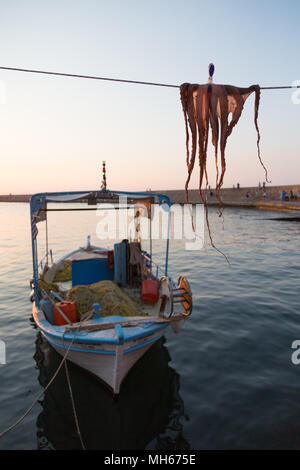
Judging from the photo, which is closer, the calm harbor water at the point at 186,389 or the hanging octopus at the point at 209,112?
the hanging octopus at the point at 209,112

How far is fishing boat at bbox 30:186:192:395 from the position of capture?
625 cm

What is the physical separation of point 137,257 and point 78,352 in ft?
16.3

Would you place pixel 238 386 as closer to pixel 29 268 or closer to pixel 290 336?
pixel 290 336

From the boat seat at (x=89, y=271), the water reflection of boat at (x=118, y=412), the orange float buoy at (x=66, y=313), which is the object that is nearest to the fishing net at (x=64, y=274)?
the boat seat at (x=89, y=271)

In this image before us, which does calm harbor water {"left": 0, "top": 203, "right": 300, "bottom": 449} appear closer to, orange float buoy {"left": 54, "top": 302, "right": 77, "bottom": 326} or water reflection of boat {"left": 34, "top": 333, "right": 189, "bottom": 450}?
water reflection of boat {"left": 34, "top": 333, "right": 189, "bottom": 450}

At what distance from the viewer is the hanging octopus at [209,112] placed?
339 cm

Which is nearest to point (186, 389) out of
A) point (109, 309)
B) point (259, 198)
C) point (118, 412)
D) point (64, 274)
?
point (118, 412)

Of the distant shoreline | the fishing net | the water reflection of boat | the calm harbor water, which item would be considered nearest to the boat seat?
the calm harbor water

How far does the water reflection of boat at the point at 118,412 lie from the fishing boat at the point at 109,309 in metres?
0.45

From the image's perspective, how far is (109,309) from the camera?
25.3 ft

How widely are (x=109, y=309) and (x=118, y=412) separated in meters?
2.46

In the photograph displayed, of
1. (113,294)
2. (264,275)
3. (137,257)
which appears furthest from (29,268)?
(264,275)

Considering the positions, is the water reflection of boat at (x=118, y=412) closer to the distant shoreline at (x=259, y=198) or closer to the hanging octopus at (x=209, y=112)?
the hanging octopus at (x=209, y=112)

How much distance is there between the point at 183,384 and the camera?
23.7 feet
